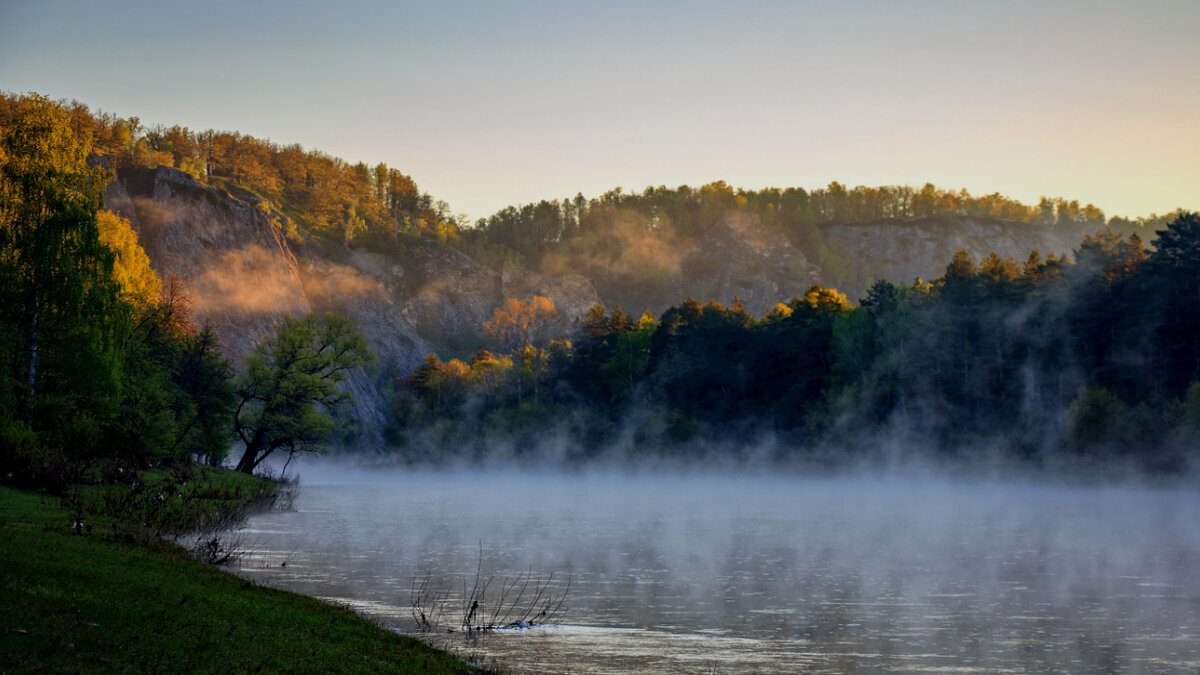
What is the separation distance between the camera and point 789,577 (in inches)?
1162

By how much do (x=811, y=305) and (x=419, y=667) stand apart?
342 feet

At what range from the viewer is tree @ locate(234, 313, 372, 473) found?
228 ft

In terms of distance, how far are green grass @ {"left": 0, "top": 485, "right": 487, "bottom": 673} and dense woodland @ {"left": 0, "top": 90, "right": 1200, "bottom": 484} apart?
17.1 meters

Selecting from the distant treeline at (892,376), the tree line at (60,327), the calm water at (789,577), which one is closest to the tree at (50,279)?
the tree line at (60,327)

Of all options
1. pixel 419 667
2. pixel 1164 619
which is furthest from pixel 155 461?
pixel 1164 619

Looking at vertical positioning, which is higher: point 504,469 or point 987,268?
point 987,268

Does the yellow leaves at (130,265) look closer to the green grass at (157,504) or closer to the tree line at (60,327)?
the tree line at (60,327)

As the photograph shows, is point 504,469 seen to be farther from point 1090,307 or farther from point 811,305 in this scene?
point 1090,307

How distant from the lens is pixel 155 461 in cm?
5184

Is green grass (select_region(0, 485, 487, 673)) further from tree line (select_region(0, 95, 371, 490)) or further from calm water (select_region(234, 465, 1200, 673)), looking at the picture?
tree line (select_region(0, 95, 371, 490))

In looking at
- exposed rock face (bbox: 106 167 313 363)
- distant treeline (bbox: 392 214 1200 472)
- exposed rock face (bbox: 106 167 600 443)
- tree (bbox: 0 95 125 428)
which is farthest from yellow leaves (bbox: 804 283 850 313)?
tree (bbox: 0 95 125 428)

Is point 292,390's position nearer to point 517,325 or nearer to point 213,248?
point 213,248

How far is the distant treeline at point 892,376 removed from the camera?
76.0 m

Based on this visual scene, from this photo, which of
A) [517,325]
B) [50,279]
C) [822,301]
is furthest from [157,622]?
[517,325]
